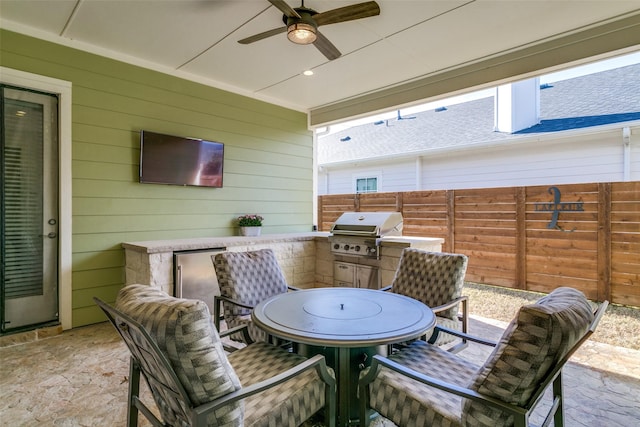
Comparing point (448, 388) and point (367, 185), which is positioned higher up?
point (367, 185)

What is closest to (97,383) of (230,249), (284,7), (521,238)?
(230,249)

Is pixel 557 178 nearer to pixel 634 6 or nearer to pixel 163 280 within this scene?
pixel 634 6

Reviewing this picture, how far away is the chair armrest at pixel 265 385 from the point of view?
1.14m

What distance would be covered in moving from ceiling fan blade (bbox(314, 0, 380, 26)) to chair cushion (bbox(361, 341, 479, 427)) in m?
2.25

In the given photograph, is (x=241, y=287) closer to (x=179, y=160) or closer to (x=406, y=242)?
(x=406, y=242)

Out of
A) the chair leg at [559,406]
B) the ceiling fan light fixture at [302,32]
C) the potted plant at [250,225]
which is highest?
the ceiling fan light fixture at [302,32]

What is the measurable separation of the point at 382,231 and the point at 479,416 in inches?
105

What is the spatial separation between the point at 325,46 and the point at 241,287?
2.12 metres

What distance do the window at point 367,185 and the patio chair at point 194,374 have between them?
7.20 m

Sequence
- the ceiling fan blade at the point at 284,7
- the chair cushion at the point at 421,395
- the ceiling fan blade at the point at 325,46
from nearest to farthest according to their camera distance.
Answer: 1. the chair cushion at the point at 421,395
2. the ceiling fan blade at the point at 284,7
3. the ceiling fan blade at the point at 325,46

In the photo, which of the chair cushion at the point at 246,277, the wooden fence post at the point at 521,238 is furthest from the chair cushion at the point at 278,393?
the wooden fence post at the point at 521,238

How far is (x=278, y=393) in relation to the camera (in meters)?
1.50

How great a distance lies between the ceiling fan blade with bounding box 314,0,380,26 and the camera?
2.22 meters

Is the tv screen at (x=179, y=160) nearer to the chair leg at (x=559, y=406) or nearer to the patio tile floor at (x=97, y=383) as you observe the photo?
the patio tile floor at (x=97, y=383)
